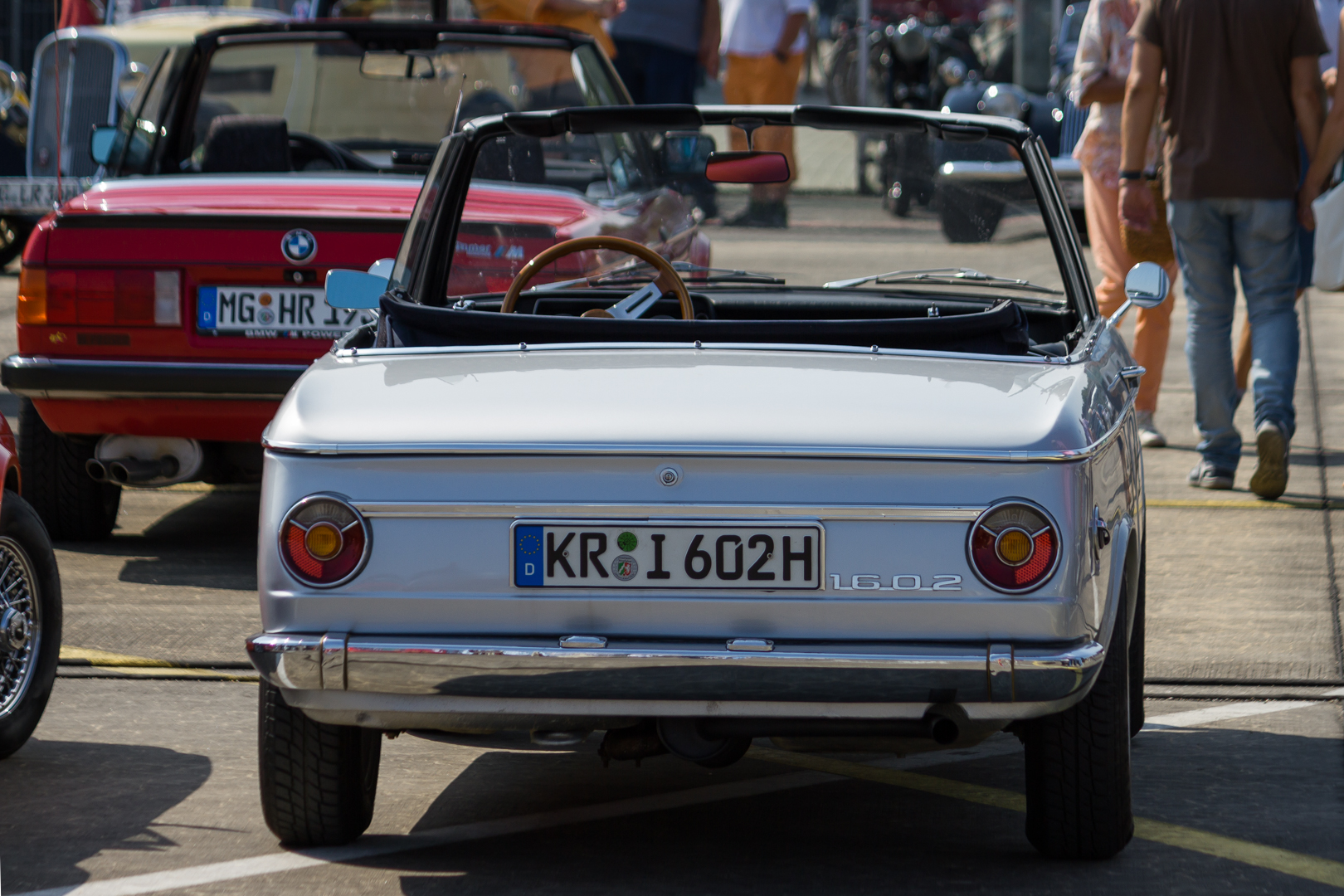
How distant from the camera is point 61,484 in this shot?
6707mm

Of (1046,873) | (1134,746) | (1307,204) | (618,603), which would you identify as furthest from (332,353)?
(1307,204)

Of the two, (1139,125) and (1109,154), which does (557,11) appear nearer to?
(1109,154)

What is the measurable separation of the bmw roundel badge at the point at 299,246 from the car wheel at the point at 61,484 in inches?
41.0

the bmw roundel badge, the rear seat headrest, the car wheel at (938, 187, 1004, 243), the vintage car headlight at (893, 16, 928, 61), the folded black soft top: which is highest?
the vintage car headlight at (893, 16, 928, 61)

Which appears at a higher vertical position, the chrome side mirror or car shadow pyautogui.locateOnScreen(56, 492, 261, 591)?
the chrome side mirror

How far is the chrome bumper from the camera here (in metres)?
3.22

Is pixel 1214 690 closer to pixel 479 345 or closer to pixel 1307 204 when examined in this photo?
pixel 479 345

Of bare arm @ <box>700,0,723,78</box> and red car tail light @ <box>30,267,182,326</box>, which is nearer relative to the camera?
red car tail light @ <box>30,267,182,326</box>

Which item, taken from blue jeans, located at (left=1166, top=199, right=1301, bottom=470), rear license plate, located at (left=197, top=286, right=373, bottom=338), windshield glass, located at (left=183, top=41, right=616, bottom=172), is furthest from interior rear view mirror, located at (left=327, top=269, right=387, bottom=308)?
blue jeans, located at (left=1166, top=199, right=1301, bottom=470)

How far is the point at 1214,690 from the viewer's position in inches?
198

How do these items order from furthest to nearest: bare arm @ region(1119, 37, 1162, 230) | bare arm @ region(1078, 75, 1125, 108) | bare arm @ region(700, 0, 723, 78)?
bare arm @ region(700, 0, 723, 78)
bare arm @ region(1078, 75, 1125, 108)
bare arm @ region(1119, 37, 1162, 230)

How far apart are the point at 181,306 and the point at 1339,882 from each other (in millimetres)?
3980

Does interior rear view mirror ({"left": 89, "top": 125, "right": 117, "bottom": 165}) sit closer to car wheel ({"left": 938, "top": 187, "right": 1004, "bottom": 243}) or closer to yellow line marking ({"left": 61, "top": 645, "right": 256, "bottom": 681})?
yellow line marking ({"left": 61, "top": 645, "right": 256, "bottom": 681})

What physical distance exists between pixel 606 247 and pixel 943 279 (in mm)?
901
